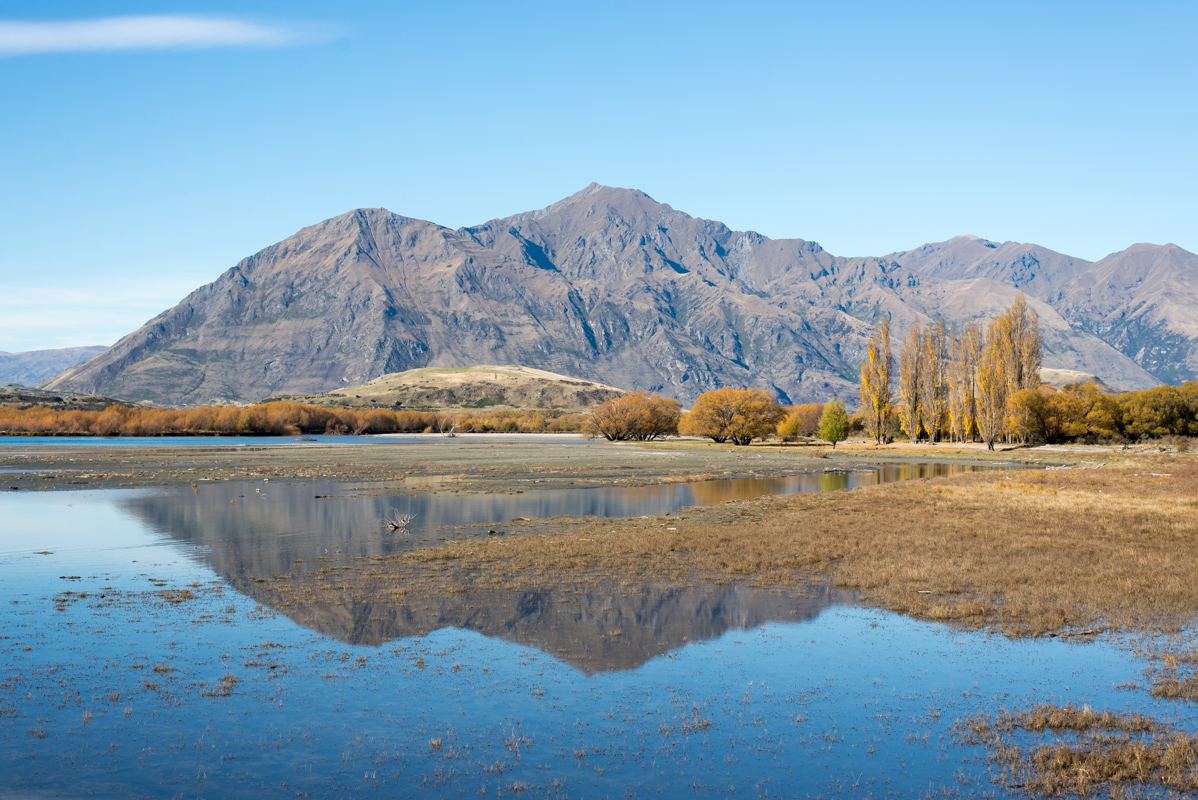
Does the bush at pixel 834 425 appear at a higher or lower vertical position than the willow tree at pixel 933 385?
lower

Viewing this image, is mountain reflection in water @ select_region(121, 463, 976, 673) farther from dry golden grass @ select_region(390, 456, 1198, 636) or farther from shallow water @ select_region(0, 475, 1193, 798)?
dry golden grass @ select_region(390, 456, 1198, 636)

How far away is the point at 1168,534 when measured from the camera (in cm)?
2839

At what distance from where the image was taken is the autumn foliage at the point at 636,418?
154750mm

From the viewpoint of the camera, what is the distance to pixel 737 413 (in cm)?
13488

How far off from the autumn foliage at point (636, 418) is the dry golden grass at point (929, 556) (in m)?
114

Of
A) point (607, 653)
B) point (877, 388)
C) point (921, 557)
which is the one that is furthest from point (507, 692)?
point (877, 388)

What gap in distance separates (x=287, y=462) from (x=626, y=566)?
69990 mm

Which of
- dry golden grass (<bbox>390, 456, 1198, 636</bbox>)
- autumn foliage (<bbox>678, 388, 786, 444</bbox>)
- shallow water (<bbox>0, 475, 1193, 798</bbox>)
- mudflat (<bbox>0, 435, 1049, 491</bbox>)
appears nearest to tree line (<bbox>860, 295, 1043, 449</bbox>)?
mudflat (<bbox>0, 435, 1049, 491</bbox>)

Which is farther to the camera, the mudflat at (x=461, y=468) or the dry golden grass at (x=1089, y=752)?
the mudflat at (x=461, y=468)

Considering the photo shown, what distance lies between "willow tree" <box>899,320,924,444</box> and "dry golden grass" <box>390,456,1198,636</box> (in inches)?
3367

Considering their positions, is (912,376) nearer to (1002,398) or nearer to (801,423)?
(1002,398)

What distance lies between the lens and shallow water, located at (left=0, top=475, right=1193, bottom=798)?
1074cm

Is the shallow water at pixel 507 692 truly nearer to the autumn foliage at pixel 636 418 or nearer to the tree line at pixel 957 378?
the tree line at pixel 957 378

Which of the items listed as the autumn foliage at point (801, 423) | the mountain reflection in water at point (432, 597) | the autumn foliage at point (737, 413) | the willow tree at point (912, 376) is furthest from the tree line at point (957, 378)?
the mountain reflection in water at point (432, 597)
